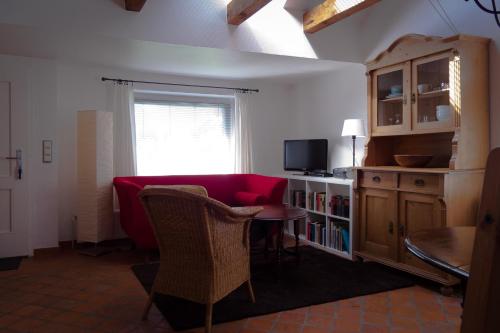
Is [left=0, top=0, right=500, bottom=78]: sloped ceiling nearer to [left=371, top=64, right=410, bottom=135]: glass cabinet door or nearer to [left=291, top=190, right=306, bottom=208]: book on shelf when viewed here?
[left=371, top=64, right=410, bottom=135]: glass cabinet door

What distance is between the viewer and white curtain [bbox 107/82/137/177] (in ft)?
15.4

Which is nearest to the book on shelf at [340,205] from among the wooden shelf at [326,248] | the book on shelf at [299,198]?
the wooden shelf at [326,248]

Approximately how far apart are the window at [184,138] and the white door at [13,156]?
1285 millimetres

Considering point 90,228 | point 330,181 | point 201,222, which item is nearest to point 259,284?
point 201,222

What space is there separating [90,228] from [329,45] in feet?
10.6

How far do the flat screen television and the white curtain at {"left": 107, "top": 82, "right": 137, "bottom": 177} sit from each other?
2.01 metres

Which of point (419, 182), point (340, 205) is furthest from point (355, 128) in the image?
point (419, 182)

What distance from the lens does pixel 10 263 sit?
3871 mm

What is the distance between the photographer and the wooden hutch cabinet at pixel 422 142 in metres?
3.04

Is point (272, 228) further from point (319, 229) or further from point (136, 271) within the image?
point (136, 271)

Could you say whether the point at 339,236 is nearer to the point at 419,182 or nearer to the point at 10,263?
the point at 419,182

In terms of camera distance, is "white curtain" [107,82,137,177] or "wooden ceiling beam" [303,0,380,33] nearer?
"wooden ceiling beam" [303,0,380,33]

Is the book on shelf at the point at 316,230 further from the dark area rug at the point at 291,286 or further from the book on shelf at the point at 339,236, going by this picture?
the dark area rug at the point at 291,286

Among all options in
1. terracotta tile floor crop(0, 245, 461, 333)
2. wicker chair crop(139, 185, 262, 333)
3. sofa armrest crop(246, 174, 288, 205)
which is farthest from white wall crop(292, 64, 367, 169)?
wicker chair crop(139, 185, 262, 333)
